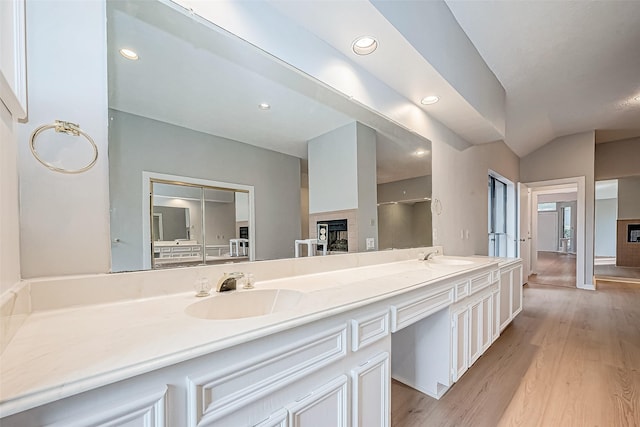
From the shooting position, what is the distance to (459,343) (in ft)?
5.99

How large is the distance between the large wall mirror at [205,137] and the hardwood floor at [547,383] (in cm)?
114

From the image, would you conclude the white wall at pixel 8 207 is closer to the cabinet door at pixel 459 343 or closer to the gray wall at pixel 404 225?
the gray wall at pixel 404 225

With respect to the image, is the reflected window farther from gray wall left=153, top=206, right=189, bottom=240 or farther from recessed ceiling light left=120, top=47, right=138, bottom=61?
recessed ceiling light left=120, top=47, right=138, bottom=61

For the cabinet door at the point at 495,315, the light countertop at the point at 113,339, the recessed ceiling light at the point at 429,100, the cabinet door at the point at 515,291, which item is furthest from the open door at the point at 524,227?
the light countertop at the point at 113,339

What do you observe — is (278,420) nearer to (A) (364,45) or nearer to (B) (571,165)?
(A) (364,45)

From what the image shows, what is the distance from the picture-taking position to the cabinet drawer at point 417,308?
1239 mm

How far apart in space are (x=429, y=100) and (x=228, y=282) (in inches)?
85.0

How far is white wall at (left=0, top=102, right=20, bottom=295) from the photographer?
27.9 inches

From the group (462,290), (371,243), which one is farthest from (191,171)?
(462,290)

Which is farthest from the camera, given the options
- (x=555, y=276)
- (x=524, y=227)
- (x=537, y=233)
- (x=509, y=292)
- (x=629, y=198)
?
(x=629, y=198)

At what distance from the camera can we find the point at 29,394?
0.44m

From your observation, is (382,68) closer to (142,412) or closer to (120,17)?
(120,17)

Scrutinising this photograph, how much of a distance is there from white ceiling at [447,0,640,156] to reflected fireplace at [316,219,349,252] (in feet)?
6.04

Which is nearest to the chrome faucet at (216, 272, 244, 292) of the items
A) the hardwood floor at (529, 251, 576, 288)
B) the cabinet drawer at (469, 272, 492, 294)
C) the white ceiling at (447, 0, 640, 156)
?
the cabinet drawer at (469, 272, 492, 294)
